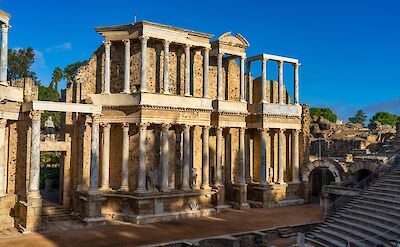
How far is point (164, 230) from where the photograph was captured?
21.7 metres

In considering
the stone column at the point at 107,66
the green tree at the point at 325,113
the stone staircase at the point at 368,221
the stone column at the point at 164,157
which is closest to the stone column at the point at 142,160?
the stone column at the point at 164,157

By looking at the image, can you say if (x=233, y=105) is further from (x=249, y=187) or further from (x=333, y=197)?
(x=333, y=197)

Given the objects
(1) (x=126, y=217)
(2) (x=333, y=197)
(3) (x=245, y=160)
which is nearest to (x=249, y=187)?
(3) (x=245, y=160)

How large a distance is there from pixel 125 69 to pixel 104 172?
6.39 m

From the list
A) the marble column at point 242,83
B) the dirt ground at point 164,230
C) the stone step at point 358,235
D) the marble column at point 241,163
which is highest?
the marble column at point 242,83

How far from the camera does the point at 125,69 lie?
24.9m

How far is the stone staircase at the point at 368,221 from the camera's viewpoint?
53.0ft

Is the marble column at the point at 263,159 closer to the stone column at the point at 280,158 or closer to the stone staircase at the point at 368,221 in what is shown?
the stone column at the point at 280,158

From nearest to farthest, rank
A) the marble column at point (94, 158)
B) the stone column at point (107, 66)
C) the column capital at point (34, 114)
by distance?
the column capital at point (34, 114) < the marble column at point (94, 158) < the stone column at point (107, 66)

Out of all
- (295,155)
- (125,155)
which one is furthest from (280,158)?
(125,155)

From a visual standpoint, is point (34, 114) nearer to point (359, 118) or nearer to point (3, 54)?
point (3, 54)

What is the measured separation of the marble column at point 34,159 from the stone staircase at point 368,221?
13.8 meters

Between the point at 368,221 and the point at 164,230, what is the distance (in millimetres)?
10102

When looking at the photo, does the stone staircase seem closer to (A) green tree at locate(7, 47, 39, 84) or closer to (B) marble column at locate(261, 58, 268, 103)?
(B) marble column at locate(261, 58, 268, 103)
